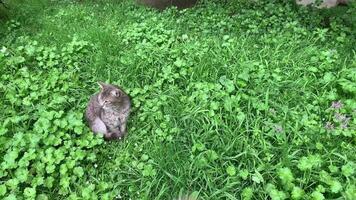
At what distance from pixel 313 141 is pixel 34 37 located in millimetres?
4967

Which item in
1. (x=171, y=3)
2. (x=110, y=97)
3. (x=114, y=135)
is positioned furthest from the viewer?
(x=171, y=3)

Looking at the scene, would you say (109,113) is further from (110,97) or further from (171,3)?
(171,3)

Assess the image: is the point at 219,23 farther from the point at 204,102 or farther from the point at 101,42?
the point at 204,102

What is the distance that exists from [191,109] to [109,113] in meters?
0.92

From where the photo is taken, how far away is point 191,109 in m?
4.02

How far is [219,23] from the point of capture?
242 inches

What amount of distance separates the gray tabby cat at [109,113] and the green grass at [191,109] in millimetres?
119

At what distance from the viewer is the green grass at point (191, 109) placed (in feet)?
10.9

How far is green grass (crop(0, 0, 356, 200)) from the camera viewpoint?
130 inches

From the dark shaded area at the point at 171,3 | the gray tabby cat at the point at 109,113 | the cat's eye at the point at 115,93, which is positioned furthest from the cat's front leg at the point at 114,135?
the dark shaded area at the point at 171,3

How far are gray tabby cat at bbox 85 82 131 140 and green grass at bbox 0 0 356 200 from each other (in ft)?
0.39

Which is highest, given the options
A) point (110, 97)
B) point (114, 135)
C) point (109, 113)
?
point (110, 97)

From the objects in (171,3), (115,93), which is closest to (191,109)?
(115,93)

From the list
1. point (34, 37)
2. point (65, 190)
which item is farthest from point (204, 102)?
point (34, 37)
